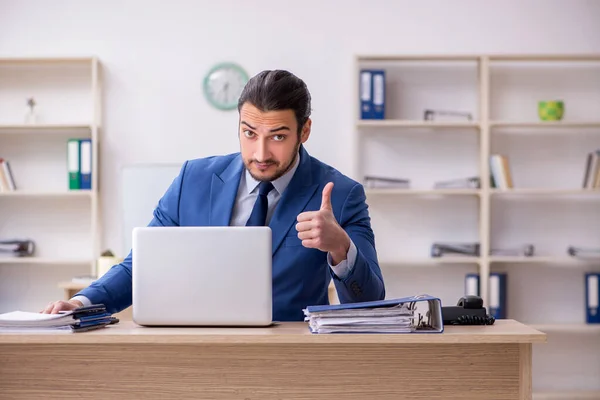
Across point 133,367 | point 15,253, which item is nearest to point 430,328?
point 133,367

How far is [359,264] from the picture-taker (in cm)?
194

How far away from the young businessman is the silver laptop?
0.89 feet

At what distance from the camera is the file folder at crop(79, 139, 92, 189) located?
482cm

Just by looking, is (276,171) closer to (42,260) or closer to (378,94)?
(378,94)

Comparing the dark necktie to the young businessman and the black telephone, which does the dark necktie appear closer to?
the young businessman

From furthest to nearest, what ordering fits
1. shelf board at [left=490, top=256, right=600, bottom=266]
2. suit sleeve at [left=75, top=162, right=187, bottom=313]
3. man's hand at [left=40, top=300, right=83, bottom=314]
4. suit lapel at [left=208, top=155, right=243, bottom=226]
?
1. shelf board at [left=490, top=256, right=600, bottom=266]
2. suit lapel at [left=208, top=155, right=243, bottom=226]
3. suit sleeve at [left=75, top=162, right=187, bottom=313]
4. man's hand at [left=40, top=300, right=83, bottom=314]

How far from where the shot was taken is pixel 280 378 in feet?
5.68

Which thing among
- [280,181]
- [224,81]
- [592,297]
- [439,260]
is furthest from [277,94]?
[592,297]

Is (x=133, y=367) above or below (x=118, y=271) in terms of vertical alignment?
below

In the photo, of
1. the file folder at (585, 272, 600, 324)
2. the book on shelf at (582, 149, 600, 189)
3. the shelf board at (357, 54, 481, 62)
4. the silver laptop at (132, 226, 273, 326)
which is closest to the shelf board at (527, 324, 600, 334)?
the file folder at (585, 272, 600, 324)

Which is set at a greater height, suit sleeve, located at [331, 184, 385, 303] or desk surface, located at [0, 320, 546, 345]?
suit sleeve, located at [331, 184, 385, 303]

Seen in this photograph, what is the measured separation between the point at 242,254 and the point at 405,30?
11.6 ft

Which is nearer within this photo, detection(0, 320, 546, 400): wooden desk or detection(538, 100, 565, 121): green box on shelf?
detection(0, 320, 546, 400): wooden desk

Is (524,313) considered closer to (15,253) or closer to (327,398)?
(15,253)
